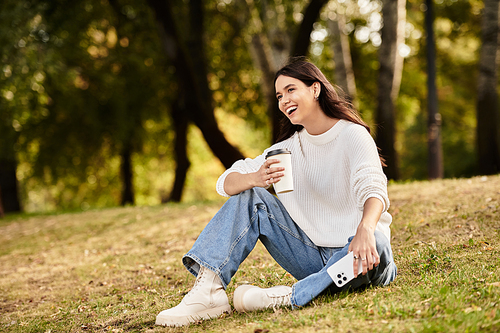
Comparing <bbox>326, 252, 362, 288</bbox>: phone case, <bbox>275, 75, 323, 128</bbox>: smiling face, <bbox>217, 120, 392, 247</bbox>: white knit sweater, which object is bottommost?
<bbox>326, 252, 362, 288</bbox>: phone case

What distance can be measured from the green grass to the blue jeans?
126mm

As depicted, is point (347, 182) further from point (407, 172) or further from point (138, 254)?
point (407, 172)

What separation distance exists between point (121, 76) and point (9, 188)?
5465mm

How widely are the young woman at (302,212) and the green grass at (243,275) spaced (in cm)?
12

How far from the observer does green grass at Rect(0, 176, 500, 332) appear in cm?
245

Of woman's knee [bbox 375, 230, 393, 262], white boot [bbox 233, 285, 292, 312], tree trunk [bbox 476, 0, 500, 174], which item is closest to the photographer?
woman's knee [bbox 375, 230, 393, 262]

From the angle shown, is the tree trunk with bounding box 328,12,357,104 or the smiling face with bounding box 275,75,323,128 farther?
the tree trunk with bounding box 328,12,357,104

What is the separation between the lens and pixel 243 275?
425cm

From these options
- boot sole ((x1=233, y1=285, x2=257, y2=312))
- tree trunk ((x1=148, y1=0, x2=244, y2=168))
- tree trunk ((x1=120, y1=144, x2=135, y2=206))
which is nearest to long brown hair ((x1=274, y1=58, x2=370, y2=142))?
boot sole ((x1=233, y1=285, x2=257, y2=312))

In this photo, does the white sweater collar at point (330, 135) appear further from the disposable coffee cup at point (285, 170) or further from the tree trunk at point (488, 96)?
the tree trunk at point (488, 96)

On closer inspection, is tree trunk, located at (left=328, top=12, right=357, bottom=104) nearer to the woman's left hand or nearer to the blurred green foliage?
A: the blurred green foliage

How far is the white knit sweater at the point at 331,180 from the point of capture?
2.76 metres

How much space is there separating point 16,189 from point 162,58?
7040mm

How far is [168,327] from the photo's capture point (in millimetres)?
2908
